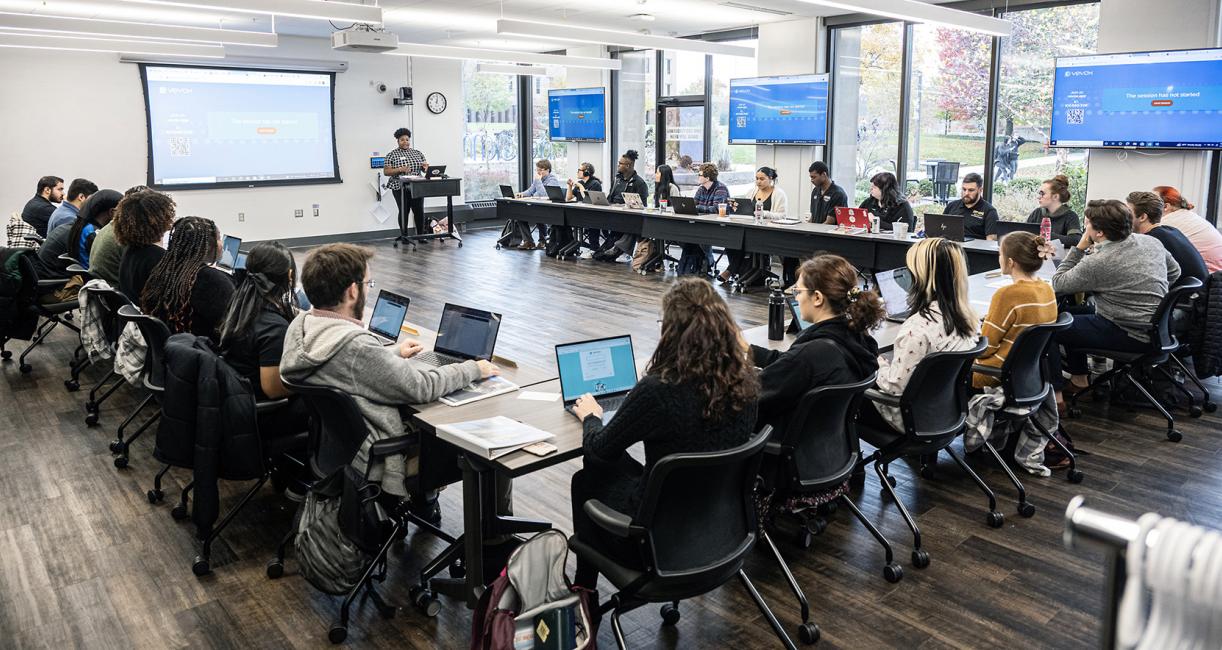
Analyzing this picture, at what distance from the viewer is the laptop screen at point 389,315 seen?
3851mm

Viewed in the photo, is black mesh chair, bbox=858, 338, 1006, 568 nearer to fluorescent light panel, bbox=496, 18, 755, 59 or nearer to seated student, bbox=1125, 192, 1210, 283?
seated student, bbox=1125, 192, 1210, 283

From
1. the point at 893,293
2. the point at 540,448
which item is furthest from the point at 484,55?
the point at 540,448

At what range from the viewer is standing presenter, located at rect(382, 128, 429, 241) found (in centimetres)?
1214

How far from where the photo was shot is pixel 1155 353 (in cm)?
477

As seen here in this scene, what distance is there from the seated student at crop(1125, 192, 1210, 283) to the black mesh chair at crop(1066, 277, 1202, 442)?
141 millimetres

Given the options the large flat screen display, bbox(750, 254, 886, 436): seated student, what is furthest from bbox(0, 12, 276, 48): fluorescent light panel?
bbox(750, 254, 886, 436): seated student

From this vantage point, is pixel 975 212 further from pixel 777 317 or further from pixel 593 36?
pixel 777 317

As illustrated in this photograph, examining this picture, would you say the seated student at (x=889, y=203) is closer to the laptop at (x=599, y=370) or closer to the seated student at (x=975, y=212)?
the seated student at (x=975, y=212)

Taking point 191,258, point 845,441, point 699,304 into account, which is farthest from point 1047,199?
point 191,258

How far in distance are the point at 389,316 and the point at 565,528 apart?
118cm

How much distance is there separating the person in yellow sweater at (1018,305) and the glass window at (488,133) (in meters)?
11.0

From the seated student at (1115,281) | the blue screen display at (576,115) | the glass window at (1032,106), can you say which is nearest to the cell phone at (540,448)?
the seated student at (1115,281)

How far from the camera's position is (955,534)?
3627mm

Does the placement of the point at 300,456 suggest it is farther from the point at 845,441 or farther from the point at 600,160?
the point at 600,160
